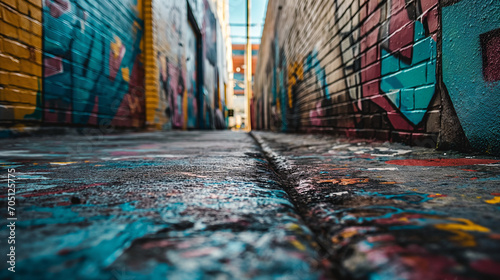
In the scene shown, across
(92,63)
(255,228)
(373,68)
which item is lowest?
(255,228)

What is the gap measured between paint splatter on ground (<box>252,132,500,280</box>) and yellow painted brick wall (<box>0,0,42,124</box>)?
9.65 feet

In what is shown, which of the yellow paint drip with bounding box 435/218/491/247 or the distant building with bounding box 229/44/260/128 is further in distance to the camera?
the distant building with bounding box 229/44/260/128

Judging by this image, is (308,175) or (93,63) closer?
(308,175)

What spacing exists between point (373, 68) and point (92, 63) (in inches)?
142

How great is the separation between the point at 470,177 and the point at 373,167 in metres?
0.27

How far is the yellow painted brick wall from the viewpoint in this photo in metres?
2.29

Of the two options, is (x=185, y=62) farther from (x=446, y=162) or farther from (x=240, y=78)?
→ (x=240, y=78)

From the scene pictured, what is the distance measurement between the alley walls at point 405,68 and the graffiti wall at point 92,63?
308cm

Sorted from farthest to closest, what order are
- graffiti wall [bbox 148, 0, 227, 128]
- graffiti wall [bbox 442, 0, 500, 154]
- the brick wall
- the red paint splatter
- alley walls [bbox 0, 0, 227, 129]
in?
graffiti wall [bbox 148, 0, 227, 128]
alley walls [bbox 0, 0, 227, 129]
the brick wall
graffiti wall [bbox 442, 0, 500, 154]
the red paint splatter

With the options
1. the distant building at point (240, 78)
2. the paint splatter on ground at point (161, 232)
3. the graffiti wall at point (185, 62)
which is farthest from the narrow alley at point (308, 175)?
the distant building at point (240, 78)

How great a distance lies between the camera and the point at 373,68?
191 centimetres

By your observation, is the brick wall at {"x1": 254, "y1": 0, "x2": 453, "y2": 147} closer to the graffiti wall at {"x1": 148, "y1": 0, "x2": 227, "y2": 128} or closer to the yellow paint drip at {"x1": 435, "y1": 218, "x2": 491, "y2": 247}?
the yellow paint drip at {"x1": 435, "y1": 218, "x2": 491, "y2": 247}

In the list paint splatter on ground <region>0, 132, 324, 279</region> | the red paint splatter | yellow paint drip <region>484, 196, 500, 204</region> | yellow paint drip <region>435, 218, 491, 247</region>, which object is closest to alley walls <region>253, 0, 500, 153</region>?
the red paint splatter

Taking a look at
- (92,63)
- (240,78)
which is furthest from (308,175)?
(240,78)
